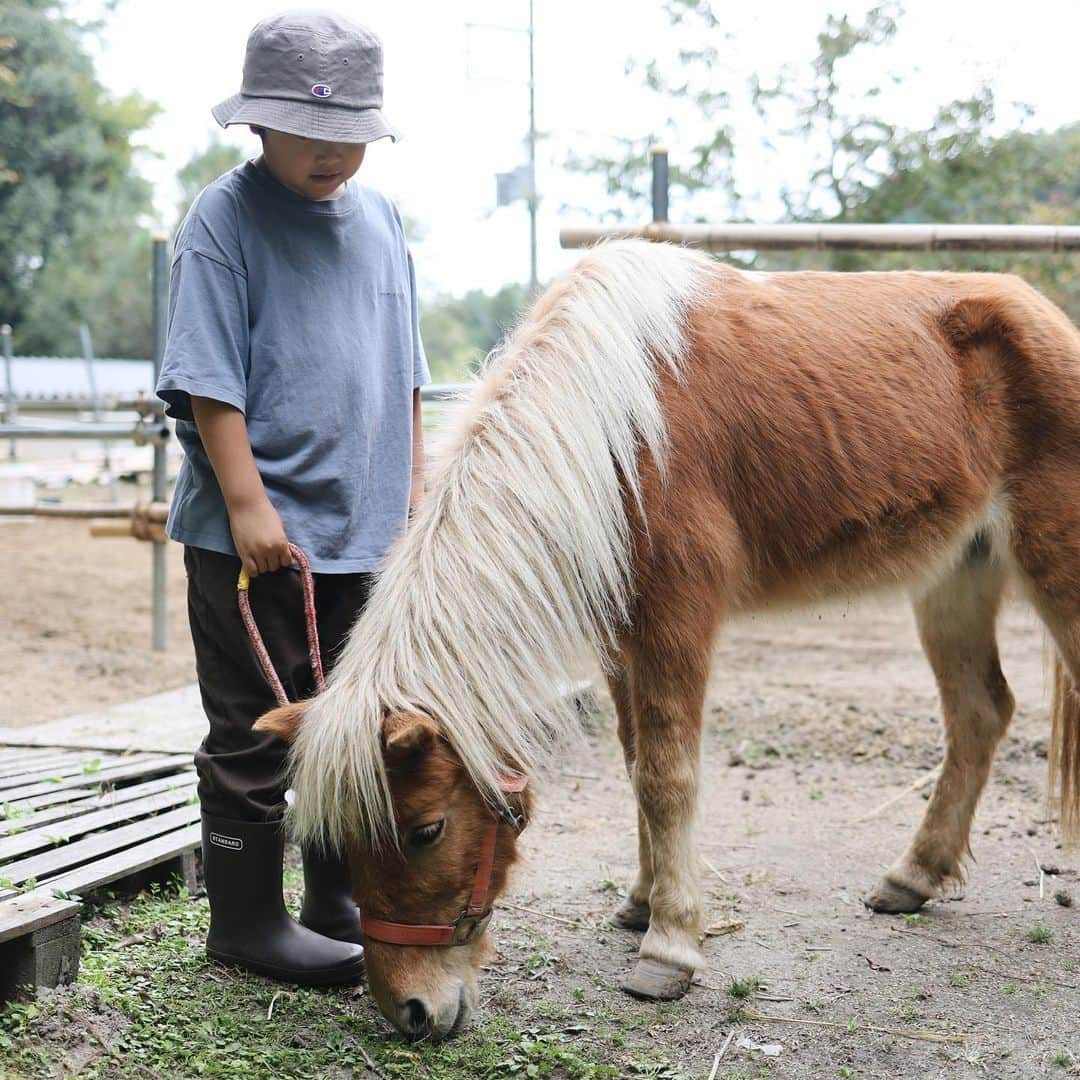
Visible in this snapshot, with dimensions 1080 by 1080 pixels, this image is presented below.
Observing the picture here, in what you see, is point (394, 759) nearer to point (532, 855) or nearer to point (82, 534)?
point (532, 855)

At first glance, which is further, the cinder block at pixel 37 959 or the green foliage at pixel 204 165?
the green foliage at pixel 204 165

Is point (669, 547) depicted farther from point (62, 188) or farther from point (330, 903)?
point (62, 188)

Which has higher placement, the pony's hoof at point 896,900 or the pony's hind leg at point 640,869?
the pony's hind leg at point 640,869

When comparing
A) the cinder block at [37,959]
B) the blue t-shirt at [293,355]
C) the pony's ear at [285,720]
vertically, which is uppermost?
the blue t-shirt at [293,355]

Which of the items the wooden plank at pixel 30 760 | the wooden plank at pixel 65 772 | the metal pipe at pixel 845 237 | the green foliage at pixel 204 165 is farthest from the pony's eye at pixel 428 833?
the green foliage at pixel 204 165

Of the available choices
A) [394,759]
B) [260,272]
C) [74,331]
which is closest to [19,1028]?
[394,759]

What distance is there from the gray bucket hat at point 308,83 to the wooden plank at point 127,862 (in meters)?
1.74

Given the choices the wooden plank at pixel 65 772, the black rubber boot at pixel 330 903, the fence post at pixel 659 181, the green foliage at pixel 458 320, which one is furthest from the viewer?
the green foliage at pixel 458 320

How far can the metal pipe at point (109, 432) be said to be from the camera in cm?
669

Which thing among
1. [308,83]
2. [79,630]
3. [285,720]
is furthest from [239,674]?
[79,630]

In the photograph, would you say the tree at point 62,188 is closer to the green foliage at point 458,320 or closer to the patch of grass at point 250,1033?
the green foliage at point 458,320

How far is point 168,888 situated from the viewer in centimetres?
303

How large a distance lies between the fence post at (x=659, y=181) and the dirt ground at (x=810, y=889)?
2.01 meters

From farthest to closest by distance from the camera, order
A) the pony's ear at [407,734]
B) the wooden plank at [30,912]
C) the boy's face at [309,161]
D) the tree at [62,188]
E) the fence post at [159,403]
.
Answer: the tree at [62,188] < the fence post at [159,403] < the boy's face at [309,161] < the wooden plank at [30,912] < the pony's ear at [407,734]
